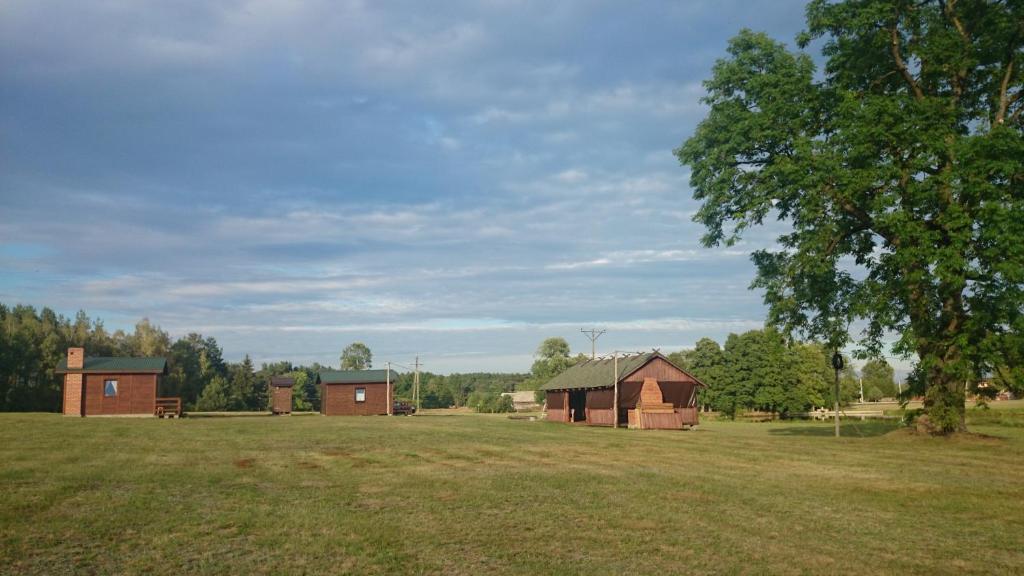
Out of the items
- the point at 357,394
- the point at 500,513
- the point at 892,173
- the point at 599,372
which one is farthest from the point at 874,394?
the point at 500,513

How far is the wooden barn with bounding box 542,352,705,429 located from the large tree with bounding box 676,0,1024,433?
19.4 metres

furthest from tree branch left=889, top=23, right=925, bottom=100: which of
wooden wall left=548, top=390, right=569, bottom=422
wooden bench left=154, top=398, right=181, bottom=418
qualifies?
wooden bench left=154, top=398, right=181, bottom=418

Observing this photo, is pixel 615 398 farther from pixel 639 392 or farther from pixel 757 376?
pixel 757 376

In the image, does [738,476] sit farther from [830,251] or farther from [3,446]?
[3,446]

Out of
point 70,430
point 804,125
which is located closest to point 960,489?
point 804,125

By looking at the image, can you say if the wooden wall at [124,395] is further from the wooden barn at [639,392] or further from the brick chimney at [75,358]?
the wooden barn at [639,392]

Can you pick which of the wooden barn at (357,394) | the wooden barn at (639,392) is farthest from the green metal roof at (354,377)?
the wooden barn at (639,392)

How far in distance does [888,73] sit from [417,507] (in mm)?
30747

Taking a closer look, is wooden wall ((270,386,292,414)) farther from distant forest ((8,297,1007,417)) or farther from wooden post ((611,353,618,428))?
wooden post ((611,353,618,428))

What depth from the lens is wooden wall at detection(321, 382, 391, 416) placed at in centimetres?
7875

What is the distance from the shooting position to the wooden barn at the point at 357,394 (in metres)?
78.9

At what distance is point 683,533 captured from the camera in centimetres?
1157

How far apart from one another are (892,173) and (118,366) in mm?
62373

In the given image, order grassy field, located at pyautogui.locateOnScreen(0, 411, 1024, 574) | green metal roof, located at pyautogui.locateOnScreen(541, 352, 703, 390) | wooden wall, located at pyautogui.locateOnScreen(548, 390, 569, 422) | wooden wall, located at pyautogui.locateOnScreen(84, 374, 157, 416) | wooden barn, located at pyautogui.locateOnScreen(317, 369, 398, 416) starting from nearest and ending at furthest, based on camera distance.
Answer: grassy field, located at pyautogui.locateOnScreen(0, 411, 1024, 574), green metal roof, located at pyautogui.locateOnScreen(541, 352, 703, 390), wooden wall, located at pyautogui.locateOnScreen(84, 374, 157, 416), wooden wall, located at pyautogui.locateOnScreen(548, 390, 569, 422), wooden barn, located at pyautogui.locateOnScreen(317, 369, 398, 416)
